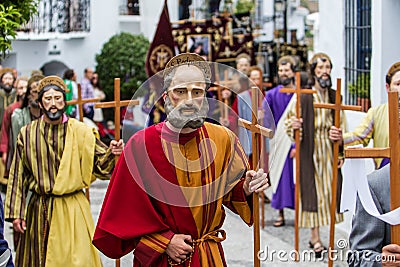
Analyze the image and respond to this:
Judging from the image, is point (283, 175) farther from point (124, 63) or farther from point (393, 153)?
point (124, 63)

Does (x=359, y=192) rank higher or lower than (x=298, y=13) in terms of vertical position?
lower

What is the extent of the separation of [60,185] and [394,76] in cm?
267

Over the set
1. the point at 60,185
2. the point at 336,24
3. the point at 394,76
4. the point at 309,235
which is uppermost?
the point at 336,24

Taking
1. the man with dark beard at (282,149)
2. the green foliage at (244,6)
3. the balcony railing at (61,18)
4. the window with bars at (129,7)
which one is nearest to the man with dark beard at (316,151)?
the man with dark beard at (282,149)

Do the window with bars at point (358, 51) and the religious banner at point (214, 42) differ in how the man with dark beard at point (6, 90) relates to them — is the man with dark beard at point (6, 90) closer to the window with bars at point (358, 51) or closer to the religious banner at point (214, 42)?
the religious banner at point (214, 42)

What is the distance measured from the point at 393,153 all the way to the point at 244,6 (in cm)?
2259

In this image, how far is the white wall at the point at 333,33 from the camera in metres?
10.8

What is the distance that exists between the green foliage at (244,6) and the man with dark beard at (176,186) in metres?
21.2

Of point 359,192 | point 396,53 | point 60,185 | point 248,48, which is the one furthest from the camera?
point 248,48

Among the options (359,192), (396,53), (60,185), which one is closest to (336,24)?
(396,53)

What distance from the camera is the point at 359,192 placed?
4457 millimetres

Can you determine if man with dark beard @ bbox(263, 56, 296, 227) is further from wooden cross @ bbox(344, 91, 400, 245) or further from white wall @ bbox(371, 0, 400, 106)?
wooden cross @ bbox(344, 91, 400, 245)

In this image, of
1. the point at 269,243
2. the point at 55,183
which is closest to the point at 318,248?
the point at 269,243

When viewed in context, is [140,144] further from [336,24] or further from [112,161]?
[336,24]
